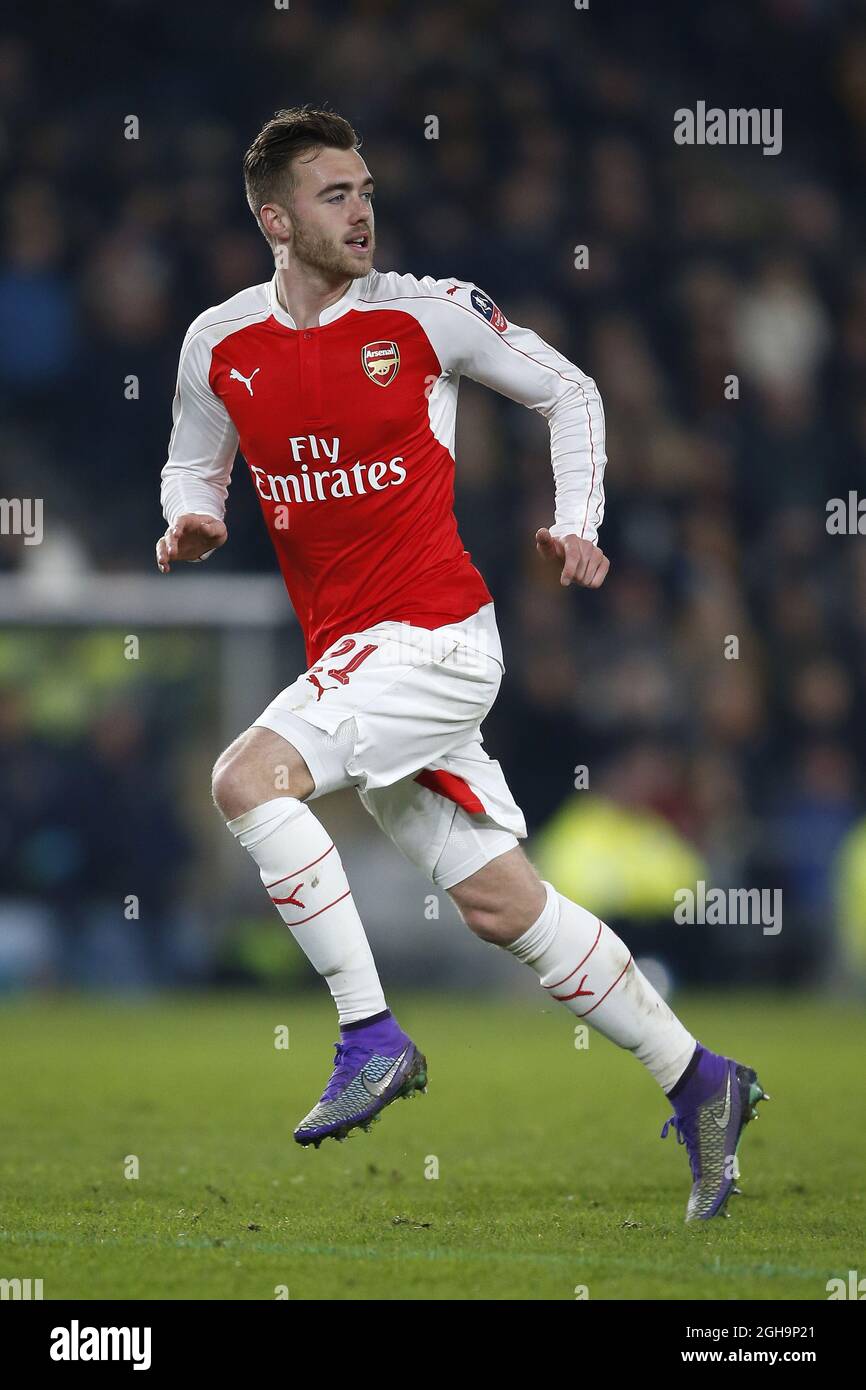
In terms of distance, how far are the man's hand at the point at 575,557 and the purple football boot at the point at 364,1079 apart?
1.05 m

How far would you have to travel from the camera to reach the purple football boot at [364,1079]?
156 inches

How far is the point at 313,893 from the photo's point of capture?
163 inches

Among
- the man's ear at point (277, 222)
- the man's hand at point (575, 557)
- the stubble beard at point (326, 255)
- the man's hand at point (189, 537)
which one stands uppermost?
the man's ear at point (277, 222)

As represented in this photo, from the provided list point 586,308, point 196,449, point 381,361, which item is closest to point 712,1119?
point 381,361

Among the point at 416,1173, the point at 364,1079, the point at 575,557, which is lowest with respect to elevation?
the point at 416,1173

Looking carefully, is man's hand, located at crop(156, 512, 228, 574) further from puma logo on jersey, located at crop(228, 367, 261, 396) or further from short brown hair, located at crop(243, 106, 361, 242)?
short brown hair, located at crop(243, 106, 361, 242)

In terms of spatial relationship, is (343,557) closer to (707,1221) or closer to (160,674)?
(707,1221)

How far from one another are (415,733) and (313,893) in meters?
0.42

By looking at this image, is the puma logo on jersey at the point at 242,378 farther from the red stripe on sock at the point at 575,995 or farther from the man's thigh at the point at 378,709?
Answer: the red stripe on sock at the point at 575,995
